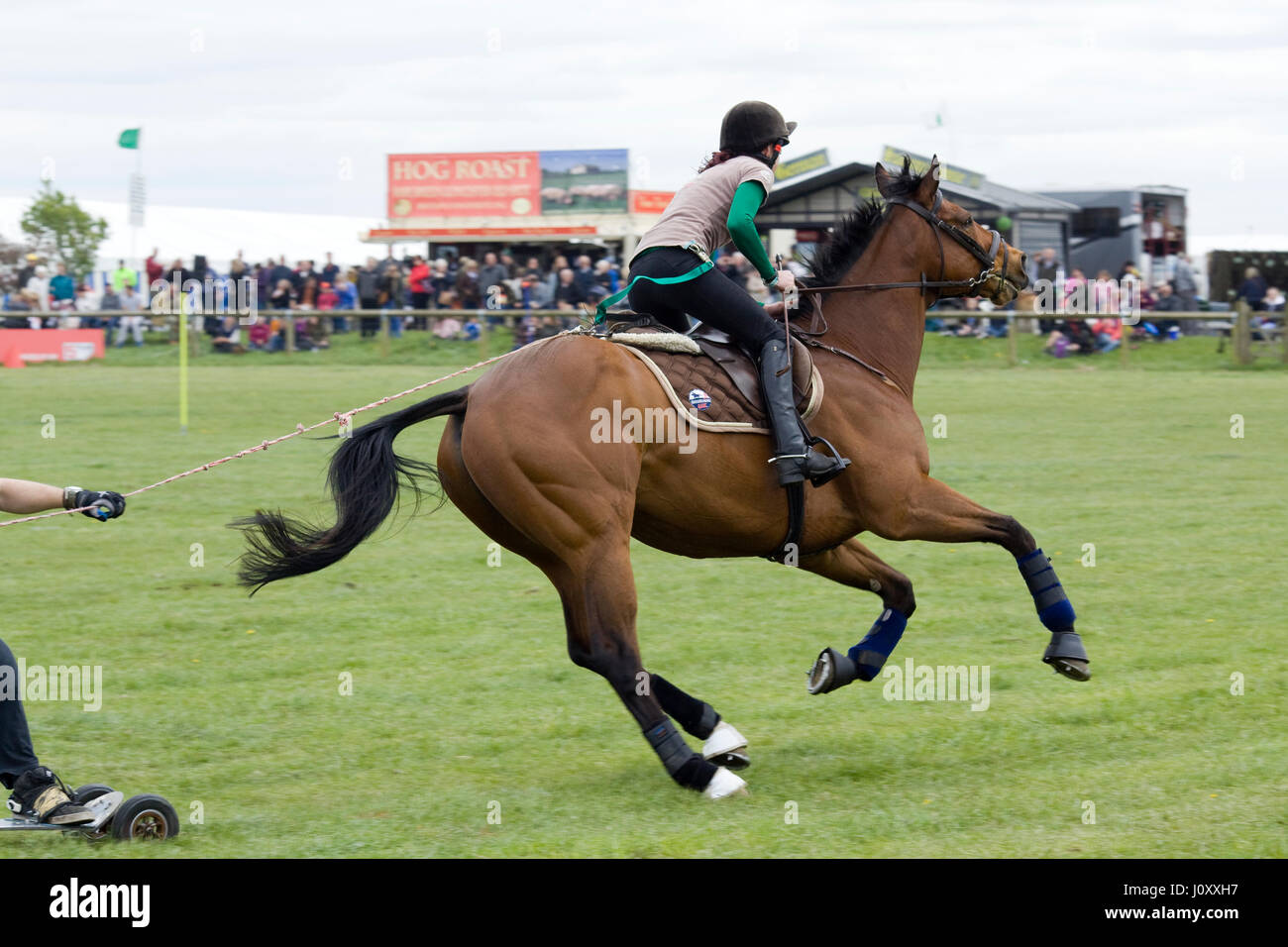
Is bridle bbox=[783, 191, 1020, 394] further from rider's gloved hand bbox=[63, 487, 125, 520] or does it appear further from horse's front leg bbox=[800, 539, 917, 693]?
rider's gloved hand bbox=[63, 487, 125, 520]

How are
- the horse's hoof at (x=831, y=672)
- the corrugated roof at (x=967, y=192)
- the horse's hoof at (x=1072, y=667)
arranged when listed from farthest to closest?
the corrugated roof at (x=967, y=192) → the horse's hoof at (x=831, y=672) → the horse's hoof at (x=1072, y=667)

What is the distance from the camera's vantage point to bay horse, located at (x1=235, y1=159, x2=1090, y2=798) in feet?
20.0

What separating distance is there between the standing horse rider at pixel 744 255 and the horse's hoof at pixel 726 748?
1.05 metres

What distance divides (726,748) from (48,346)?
1030 inches

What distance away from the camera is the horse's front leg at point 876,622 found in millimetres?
6746

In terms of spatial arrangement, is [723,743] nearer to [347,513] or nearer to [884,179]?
[347,513]

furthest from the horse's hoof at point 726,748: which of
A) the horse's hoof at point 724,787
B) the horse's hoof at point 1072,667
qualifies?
the horse's hoof at point 1072,667

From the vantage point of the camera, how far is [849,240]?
7406 mm

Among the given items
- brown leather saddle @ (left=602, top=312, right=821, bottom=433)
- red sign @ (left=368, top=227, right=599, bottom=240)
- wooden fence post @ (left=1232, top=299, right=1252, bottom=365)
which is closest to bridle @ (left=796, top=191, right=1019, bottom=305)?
brown leather saddle @ (left=602, top=312, right=821, bottom=433)

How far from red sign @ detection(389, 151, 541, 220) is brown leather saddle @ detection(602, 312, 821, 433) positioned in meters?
34.9

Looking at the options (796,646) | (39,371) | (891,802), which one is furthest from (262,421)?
(891,802)

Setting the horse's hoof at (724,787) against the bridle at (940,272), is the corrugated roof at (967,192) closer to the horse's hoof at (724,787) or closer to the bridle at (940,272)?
the bridle at (940,272)
